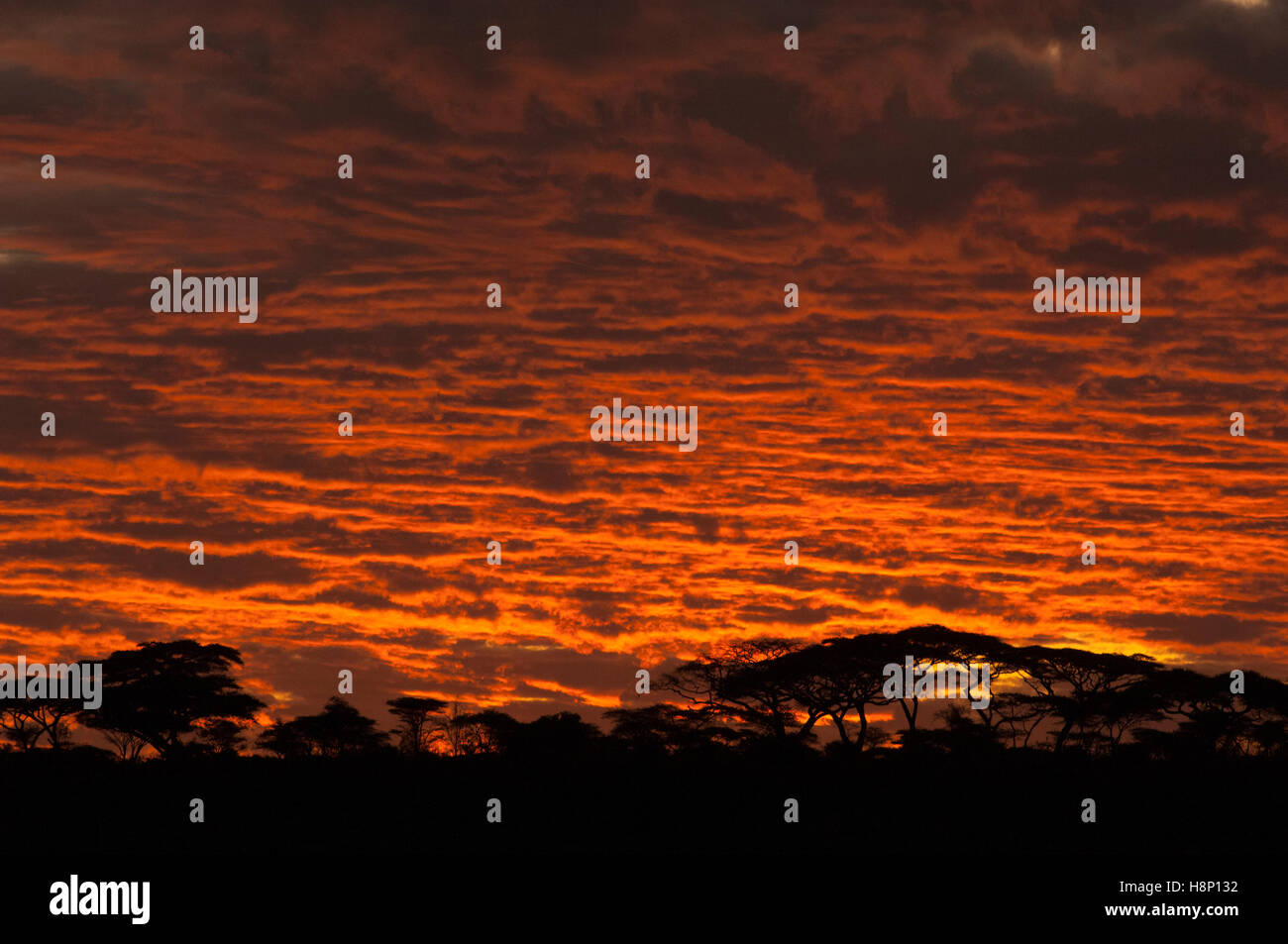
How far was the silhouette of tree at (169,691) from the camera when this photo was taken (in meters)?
65.8

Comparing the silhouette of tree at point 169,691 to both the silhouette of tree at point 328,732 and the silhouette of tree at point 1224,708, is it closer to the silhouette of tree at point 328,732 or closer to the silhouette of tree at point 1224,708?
the silhouette of tree at point 328,732

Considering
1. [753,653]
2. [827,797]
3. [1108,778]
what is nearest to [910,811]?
[827,797]

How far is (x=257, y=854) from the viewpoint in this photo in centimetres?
3938

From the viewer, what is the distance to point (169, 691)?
65812 millimetres

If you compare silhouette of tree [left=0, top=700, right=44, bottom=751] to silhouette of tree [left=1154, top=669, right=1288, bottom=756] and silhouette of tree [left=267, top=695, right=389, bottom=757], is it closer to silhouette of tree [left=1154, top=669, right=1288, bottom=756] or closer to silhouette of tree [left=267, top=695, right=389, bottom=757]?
silhouette of tree [left=267, top=695, right=389, bottom=757]

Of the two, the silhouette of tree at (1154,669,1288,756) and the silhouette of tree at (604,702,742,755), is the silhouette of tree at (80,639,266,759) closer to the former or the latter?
the silhouette of tree at (604,702,742,755)

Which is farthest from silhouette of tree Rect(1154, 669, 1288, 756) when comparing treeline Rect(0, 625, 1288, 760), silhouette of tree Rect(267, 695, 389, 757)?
silhouette of tree Rect(267, 695, 389, 757)

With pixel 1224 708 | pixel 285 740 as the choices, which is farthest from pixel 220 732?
pixel 1224 708

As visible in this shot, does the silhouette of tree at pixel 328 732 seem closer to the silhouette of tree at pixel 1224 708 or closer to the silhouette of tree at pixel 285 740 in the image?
the silhouette of tree at pixel 285 740

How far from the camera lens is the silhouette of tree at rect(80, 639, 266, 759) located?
65.8 metres

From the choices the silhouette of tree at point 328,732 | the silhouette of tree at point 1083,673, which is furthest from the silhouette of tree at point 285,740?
the silhouette of tree at point 1083,673
